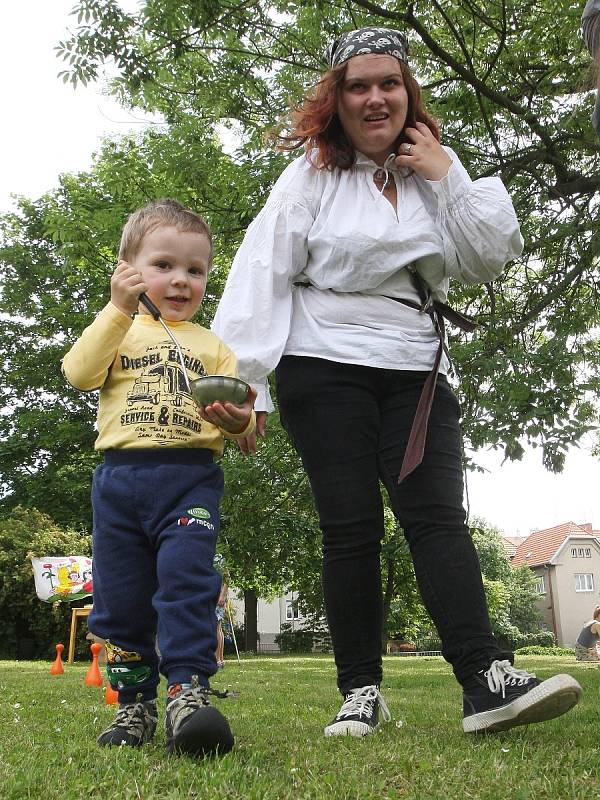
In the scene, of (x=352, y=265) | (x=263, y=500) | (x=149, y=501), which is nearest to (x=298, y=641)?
(x=263, y=500)

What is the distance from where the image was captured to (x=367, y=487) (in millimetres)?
2529

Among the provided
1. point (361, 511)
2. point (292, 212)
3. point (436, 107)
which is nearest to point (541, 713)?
point (361, 511)

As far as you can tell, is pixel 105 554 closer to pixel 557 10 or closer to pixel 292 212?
pixel 292 212

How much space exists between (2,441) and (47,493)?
1.97 m

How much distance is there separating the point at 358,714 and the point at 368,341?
1.12 m

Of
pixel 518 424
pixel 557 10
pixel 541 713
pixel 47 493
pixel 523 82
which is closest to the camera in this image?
pixel 541 713

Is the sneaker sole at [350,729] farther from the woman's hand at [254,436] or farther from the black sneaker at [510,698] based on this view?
the woman's hand at [254,436]

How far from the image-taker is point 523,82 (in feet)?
25.4

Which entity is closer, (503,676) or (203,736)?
(203,736)

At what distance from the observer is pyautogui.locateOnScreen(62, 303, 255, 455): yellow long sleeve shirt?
2.50 meters

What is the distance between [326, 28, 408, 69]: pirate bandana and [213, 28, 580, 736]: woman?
21mm

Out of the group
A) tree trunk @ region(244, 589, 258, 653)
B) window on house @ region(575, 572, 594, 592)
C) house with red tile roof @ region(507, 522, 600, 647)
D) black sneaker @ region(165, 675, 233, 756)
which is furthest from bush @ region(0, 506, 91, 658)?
window on house @ region(575, 572, 594, 592)

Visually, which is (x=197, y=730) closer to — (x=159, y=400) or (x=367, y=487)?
(x=367, y=487)

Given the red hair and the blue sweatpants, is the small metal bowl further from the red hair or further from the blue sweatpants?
the red hair
